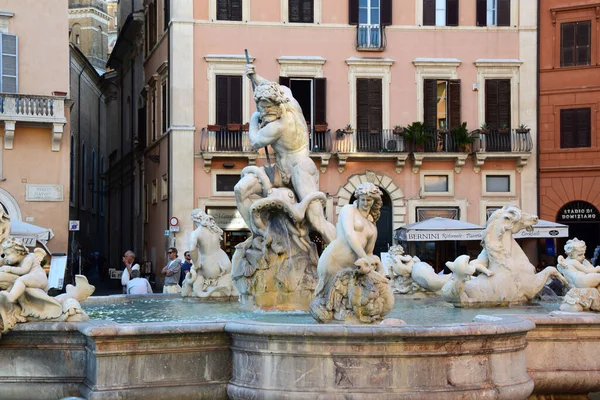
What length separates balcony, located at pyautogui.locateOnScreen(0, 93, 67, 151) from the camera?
27.2m

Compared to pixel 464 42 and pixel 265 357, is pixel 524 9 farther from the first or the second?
pixel 265 357

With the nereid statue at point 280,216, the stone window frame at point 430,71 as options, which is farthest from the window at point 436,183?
the nereid statue at point 280,216

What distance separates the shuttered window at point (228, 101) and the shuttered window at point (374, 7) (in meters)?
3.94

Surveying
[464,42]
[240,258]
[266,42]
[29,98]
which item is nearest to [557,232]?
[464,42]

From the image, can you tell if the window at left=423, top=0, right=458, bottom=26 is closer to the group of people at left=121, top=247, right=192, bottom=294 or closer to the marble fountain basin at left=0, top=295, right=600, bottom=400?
the group of people at left=121, top=247, right=192, bottom=294

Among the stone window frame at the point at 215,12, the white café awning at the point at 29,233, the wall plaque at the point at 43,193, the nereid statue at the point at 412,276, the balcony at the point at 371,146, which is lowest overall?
the nereid statue at the point at 412,276

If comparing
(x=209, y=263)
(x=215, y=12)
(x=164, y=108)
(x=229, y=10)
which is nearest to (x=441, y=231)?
(x=229, y=10)

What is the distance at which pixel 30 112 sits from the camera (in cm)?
2750

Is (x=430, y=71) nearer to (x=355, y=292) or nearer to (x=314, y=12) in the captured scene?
(x=314, y=12)

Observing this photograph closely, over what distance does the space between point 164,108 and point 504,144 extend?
404 inches

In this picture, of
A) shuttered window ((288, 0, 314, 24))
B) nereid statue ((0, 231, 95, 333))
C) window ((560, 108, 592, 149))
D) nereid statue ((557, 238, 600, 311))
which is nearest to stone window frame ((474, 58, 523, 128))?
window ((560, 108, 592, 149))

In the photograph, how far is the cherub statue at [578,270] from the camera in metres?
9.23

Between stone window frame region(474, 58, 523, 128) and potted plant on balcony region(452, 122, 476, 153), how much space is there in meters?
0.76

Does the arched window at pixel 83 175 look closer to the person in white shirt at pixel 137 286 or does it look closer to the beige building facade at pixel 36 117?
the beige building facade at pixel 36 117
